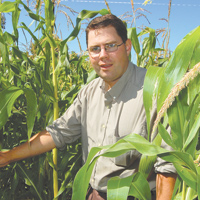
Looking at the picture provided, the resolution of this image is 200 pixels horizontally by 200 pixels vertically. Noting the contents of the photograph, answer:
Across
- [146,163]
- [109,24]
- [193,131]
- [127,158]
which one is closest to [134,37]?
[109,24]

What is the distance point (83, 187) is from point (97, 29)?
89cm

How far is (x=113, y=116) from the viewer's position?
1452 mm

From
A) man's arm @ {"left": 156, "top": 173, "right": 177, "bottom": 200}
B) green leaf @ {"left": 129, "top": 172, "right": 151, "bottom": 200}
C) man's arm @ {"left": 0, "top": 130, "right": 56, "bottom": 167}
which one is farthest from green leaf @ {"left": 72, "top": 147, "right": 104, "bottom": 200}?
man's arm @ {"left": 0, "top": 130, "right": 56, "bottom": 167}

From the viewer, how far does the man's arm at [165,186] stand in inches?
43.1

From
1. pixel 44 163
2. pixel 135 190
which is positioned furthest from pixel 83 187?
pixel 44 163

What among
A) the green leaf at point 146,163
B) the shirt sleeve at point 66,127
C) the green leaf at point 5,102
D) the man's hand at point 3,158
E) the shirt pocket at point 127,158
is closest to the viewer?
the green leaf at point 146,163

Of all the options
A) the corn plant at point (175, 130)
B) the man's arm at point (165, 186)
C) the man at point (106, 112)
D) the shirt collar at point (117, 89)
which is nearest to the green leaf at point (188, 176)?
the corn plant at point (175, 130)

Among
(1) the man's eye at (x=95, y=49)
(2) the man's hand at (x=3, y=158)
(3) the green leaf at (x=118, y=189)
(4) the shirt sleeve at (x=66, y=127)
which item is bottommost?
(2) the man's hand at (x=3, y=158)

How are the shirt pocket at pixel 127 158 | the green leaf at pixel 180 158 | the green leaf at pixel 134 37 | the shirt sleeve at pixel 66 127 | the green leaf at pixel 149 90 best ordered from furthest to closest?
1. the green leaf at pixel 134 37
2. the shirt sleeve at pixel 66 127
3. the shirt pocket at pixel 127 158
4. the green leaf at pixel 149 90
5. the green leaf at pixel 180 158

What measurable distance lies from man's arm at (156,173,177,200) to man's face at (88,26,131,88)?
1.90ft

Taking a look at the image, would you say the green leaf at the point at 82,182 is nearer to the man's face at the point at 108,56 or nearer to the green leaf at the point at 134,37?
the man's face at the point at 108,56

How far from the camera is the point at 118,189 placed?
82cm

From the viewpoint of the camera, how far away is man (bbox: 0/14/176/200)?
1391mm

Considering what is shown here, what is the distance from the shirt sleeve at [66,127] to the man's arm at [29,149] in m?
0.03
